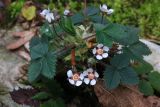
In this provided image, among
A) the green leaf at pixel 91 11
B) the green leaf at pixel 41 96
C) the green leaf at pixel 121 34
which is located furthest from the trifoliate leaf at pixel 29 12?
the green leaf at pixel 121 34

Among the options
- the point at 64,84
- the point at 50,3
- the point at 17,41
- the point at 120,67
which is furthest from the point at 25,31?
the point at 120,67

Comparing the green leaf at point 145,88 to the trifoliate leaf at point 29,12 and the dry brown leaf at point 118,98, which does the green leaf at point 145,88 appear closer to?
the dry brown leaf at point 118,98

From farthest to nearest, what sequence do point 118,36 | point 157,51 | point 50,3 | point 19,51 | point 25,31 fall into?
1. point 50,3
2. point 25,31
3. point 19,51
4. point 157,51
5. point 118,36

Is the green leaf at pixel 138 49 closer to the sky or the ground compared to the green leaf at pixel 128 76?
closer to the sky

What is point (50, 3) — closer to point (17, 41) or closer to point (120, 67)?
point (17, 41)

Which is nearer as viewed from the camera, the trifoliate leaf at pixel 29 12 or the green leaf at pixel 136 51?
the green leaf at pixel 136 51

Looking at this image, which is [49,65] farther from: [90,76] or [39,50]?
[90,76]
